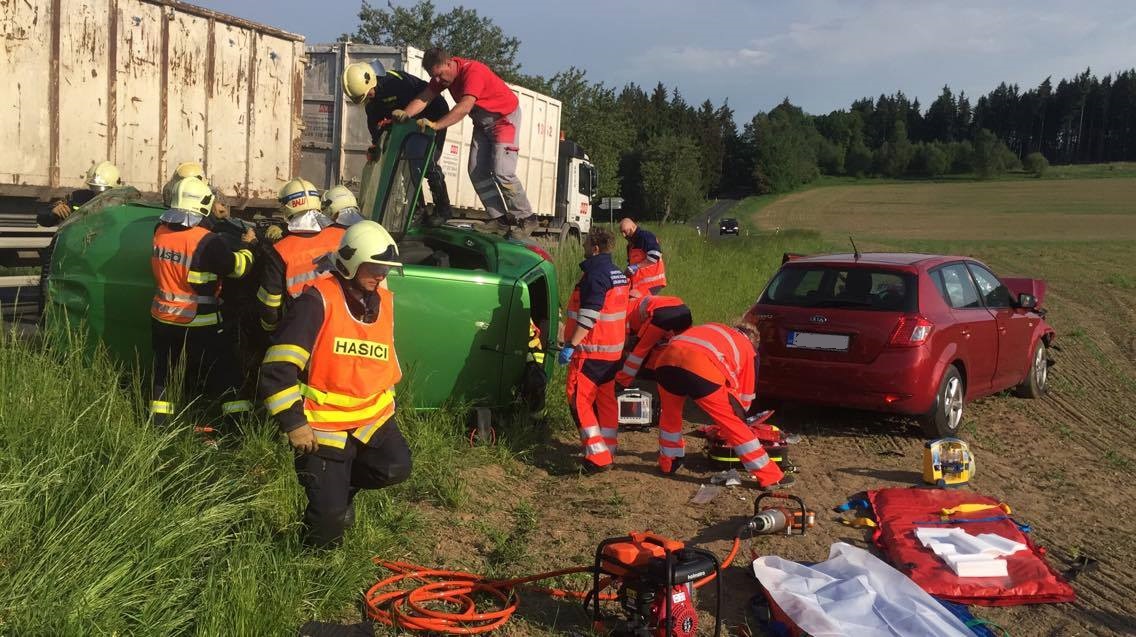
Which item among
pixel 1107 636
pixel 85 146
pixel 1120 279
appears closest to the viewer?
pixel 1107 636

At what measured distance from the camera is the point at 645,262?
34.7 ft

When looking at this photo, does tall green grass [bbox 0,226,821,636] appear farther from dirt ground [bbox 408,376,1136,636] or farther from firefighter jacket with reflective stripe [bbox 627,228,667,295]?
firefighter jacket with reflective stripe [bbox 627,228,667,295]

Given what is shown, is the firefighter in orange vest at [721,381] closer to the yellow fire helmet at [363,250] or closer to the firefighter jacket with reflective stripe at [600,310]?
the firefighter jacket with reflective stripe at [600,310]

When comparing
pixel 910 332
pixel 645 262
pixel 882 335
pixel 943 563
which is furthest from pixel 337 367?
pixel 645 262

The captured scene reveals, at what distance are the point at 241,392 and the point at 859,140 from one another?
130m

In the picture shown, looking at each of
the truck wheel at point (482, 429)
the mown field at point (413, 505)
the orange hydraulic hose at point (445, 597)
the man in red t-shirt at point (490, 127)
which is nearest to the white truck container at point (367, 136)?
the man in red t-shirt at point (490, 127)

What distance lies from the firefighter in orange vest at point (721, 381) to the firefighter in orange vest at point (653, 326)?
0.55 m

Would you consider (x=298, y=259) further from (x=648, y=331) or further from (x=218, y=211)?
(x=648, y=331)

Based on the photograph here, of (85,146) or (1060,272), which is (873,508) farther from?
(1060,272)

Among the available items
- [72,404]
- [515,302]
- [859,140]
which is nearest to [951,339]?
[515,302]

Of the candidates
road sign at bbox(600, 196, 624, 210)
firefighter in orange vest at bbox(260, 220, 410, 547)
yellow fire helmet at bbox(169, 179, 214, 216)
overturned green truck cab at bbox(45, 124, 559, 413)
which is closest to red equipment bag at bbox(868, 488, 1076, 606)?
overturned green truck cab at bbox(45, 124, 559, 413)

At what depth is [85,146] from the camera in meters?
10.3

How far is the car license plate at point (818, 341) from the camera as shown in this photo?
765 cm

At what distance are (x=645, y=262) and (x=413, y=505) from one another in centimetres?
562
